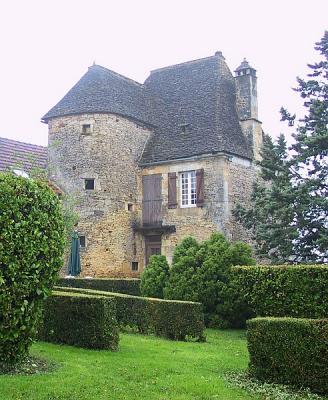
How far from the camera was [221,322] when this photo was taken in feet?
55.7

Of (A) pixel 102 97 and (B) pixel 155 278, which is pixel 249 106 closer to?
(A) pixel 102 97

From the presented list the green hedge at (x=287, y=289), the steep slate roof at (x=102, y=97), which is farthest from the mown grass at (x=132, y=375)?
the steep slate roof at (x=102, y=97)

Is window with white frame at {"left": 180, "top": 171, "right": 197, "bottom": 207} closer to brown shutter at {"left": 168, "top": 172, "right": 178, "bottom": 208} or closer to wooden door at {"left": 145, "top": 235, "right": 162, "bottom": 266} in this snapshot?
brown shutter at {"left": 168, "top": 172, "right": 178, "bottom": 208}

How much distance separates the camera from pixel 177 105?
31.0 meters

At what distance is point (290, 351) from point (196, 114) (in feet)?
71.4

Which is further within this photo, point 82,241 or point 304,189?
point 82,241

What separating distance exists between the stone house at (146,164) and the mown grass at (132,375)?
1555cm

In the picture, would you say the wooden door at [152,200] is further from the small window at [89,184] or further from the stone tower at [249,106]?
the stone tower at [249,106]

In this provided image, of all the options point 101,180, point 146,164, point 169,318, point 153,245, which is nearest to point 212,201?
point 153,245

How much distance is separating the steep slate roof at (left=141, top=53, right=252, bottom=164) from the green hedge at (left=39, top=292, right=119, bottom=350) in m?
17.2

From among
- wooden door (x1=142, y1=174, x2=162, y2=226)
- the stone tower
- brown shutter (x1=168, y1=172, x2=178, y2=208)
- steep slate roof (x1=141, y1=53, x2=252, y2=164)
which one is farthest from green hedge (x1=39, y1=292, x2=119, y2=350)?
the stone tower

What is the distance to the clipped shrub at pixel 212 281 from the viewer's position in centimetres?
1695

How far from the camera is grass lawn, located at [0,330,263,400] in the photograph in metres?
Result: 7.43

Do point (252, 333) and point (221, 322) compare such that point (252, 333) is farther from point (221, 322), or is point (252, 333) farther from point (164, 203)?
point (164, 203)
